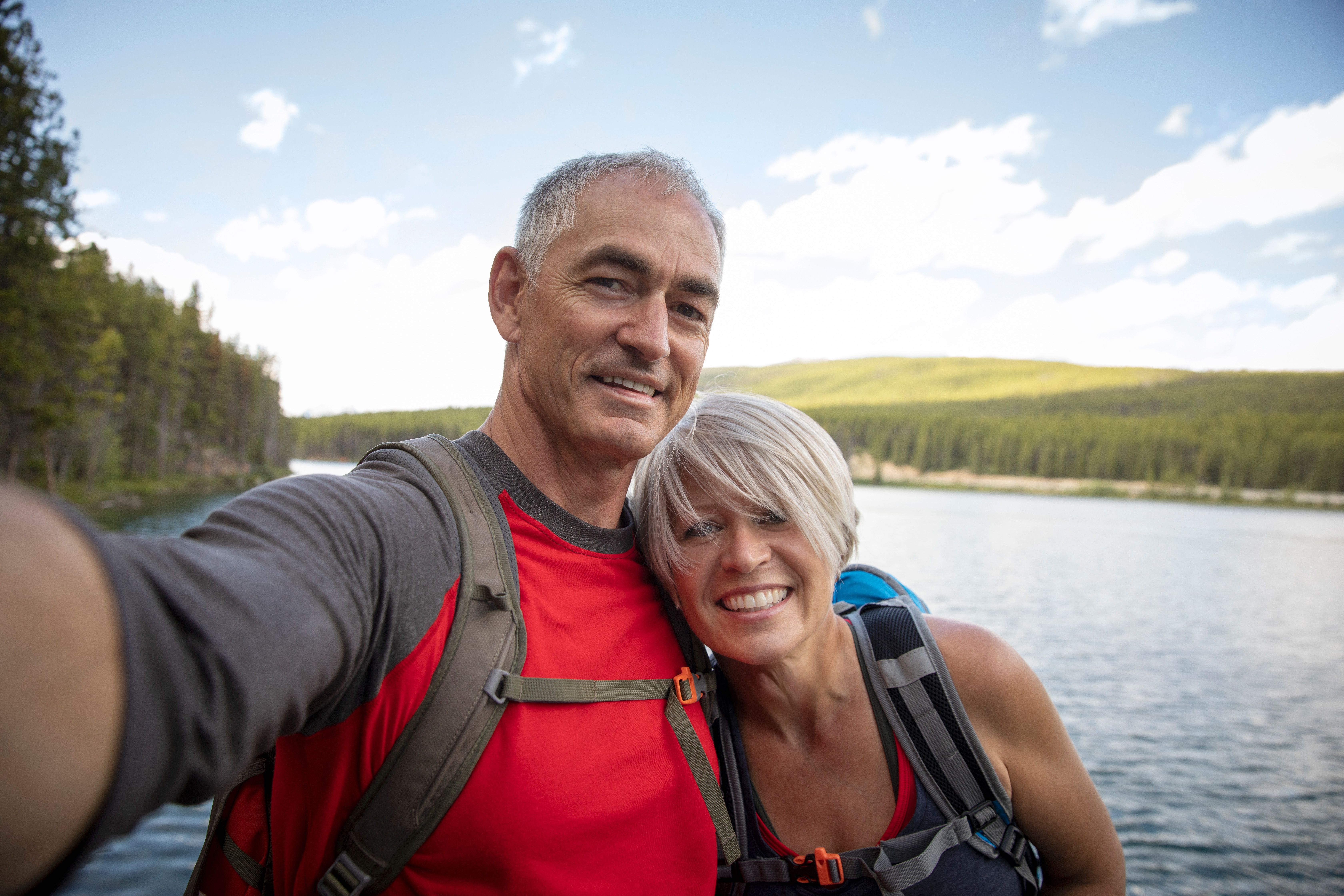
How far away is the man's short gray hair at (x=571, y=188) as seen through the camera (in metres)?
2.15

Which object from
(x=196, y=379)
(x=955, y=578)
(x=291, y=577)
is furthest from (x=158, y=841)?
(x=196, y=379)

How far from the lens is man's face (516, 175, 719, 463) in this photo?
209 cm

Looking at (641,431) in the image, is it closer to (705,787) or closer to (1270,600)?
(705,787)

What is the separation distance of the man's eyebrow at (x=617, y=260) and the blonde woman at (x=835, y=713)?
2.40ft

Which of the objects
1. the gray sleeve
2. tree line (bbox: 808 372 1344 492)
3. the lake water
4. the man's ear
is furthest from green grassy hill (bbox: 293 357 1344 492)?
the gray sleeve

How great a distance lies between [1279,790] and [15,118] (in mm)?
41155

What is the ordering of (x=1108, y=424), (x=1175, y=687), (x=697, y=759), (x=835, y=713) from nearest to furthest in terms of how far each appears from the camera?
1. (x=697, y=759)
2. (x=835, y=713)
3. (x=1175, y=687)
4. (x=1108, y=424)

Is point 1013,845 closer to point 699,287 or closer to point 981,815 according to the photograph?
point 981,815

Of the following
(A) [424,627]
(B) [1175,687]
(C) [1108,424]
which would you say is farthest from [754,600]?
(C) [1108,424]

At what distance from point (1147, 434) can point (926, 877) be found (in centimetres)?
14120

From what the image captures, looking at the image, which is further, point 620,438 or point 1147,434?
point 1147,434

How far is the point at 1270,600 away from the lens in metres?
28.2

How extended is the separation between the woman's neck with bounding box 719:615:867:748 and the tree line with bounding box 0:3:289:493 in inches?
1370

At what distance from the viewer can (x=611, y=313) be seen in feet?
6.93
